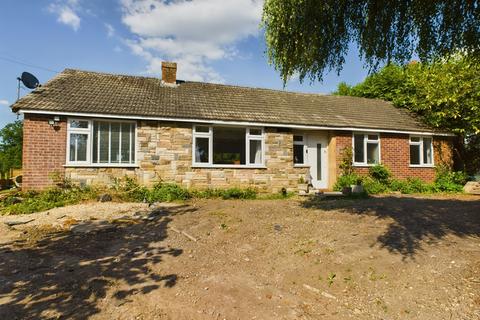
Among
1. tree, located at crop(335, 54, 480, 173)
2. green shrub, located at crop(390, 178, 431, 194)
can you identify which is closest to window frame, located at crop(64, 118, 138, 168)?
tree, located at crop(335, 54, 480, 173)

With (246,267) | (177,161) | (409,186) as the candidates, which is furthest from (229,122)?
(409,186)

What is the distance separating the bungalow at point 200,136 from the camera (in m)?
10.7

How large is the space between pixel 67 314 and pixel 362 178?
12.8 m

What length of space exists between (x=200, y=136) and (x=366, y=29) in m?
7.40

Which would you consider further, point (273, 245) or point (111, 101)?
point (111, 101)

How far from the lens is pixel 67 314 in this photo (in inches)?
136

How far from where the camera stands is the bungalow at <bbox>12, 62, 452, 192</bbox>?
35.1 feet

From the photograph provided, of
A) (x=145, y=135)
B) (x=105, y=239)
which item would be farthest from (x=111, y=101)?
(x=105, y=239)

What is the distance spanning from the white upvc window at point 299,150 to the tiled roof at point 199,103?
0.91 metres

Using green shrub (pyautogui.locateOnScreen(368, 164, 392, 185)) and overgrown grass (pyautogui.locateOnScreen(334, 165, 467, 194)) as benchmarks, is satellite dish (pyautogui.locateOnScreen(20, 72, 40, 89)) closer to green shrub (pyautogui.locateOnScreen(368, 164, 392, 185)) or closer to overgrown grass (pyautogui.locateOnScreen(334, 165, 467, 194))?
overgrown grass (pyautogui.locateOnScreen(334, 165, 467, 194))

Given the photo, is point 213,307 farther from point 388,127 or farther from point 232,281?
point 388,127

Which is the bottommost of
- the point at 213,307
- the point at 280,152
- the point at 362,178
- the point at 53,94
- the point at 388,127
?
the point at 213,307

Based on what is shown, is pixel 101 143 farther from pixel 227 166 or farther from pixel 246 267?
pixel 246 267

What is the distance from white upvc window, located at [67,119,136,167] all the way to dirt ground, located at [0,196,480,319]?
346 cm
